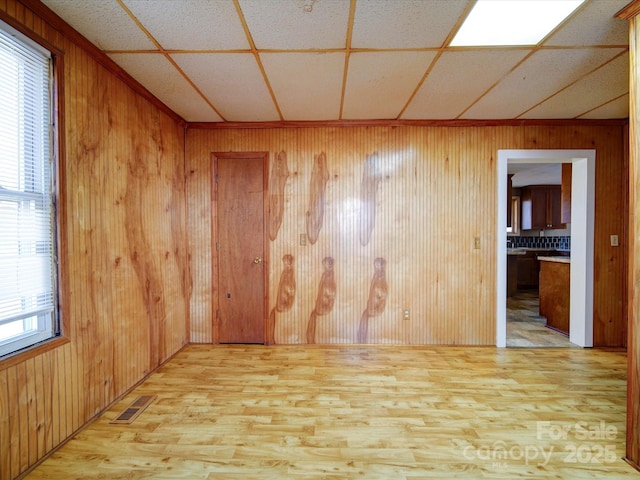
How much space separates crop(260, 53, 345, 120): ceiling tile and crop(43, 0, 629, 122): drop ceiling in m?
0.01

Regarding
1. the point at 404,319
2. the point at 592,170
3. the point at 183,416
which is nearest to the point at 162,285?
the point at 183,416

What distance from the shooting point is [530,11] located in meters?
1.79

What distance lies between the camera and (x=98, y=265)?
2.23m

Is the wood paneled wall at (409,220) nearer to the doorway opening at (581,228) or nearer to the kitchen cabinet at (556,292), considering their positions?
the doorway opening at (581,228)

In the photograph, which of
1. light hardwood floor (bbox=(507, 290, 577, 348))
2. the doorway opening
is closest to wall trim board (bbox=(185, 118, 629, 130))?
the doorway opening

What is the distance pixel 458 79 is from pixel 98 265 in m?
3.16

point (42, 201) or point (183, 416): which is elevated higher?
point (42, 201)

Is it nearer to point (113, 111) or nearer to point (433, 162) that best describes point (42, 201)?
point (113, 111)

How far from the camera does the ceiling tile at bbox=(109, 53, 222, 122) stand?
7.55 ft

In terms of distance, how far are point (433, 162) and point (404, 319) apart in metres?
1.87

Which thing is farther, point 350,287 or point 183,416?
point 350,287

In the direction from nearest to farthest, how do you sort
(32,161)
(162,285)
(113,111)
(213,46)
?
(32,161) → (213,46) → (113,111) → (162,285)

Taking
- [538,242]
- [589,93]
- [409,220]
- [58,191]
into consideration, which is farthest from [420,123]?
[538,242]

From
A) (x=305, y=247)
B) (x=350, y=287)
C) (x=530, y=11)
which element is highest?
(x=530, y=11)
